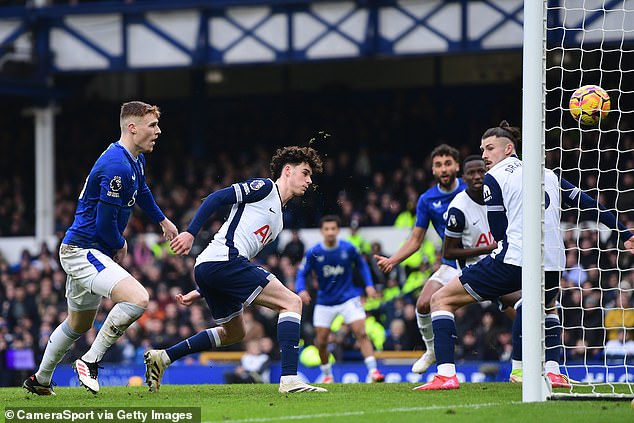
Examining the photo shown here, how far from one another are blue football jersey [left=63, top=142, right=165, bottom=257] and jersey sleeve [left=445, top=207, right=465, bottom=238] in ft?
9.71

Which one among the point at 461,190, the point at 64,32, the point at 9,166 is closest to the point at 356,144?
the point at 64,32

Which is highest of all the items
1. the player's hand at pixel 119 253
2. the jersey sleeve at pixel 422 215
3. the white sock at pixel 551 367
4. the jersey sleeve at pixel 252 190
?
the jersey sleeve at pixel 252 190

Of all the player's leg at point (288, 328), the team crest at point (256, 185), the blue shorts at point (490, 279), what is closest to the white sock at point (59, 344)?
the player's leg at point (288, 328)

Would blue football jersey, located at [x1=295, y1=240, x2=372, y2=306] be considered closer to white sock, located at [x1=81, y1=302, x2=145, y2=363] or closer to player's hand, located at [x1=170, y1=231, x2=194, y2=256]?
white sock, located at [x1=81, y1=302, x2=145, y2=363]

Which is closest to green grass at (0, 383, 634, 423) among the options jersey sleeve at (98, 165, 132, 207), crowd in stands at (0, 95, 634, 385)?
jersey sleeve at (98, 165, 132, 207)

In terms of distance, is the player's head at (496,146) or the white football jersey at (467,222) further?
the white football jersey at (467,222)

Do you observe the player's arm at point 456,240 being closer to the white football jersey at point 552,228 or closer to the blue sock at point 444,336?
the blue sock at point 444,336

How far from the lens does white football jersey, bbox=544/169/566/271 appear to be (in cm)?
912

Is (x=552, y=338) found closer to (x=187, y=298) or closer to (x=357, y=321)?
(x=187, y=298)

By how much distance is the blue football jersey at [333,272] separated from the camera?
15.0 metres

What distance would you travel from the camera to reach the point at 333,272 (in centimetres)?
1498

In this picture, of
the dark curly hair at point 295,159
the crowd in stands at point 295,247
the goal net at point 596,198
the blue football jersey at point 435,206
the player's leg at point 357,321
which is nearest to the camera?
the dark curly hair at point 295,159

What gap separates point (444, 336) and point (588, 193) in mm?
10466

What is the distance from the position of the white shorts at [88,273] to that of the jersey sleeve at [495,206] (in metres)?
2.95
